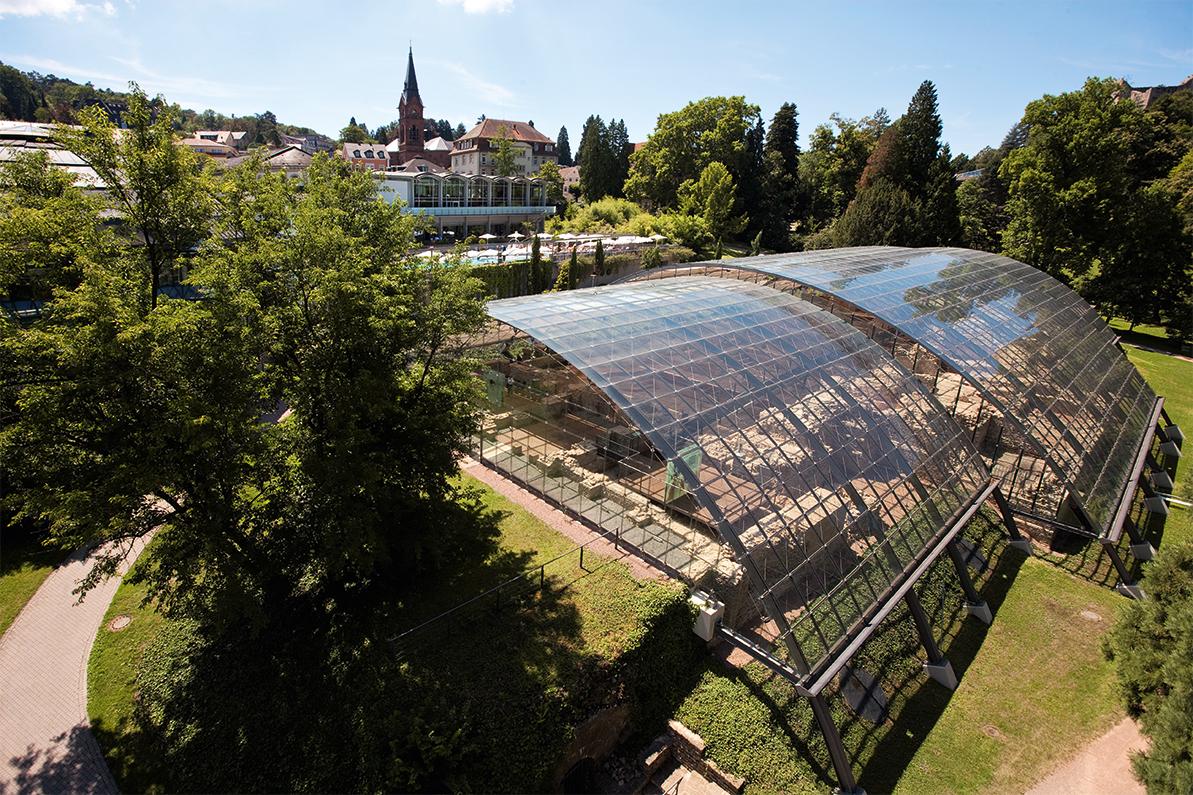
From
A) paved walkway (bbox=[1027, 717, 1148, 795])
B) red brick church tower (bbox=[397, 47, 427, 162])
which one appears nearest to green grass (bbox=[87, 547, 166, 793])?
paved walkway (bbox=[1027, 717, 1148, 795])

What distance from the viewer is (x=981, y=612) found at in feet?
57.9

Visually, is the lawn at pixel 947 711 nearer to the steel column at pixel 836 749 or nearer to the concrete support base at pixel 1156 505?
the steel column at pixel 836 749

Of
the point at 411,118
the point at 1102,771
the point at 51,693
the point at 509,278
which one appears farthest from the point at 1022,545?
the point at 411,118

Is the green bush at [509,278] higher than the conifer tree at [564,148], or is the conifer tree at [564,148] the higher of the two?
the conifer tree at [564,148]

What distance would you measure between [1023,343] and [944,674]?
18.3m

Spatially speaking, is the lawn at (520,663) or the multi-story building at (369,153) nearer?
the lawn at (520,663)

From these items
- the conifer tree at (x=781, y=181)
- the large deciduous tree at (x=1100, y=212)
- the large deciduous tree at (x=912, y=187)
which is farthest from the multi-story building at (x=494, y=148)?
the large deciduous tree at (x=1100, y=212)

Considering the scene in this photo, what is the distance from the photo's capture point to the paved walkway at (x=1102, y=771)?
12945mm

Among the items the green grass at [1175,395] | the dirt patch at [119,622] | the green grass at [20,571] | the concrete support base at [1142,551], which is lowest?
the dirt patch at [119,622]

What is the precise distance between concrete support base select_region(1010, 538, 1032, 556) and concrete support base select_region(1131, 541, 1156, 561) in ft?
10.5

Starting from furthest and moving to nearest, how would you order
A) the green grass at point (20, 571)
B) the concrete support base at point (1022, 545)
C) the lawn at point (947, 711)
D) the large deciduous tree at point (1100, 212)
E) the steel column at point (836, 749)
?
the large deciduous tree at point (1100, 212), the concrete support base at point (1022, 545), the green grass at point (20, 571), the lawn at point (947, 711), the steel column at point (836, 749)

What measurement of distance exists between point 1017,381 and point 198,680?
28.7 metres

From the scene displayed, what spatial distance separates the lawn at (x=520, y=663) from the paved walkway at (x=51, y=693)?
0.30 metres

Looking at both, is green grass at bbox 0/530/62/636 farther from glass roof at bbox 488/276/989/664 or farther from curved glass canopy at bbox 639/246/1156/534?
curved glass canopy at bbox 639/246/1156/534
